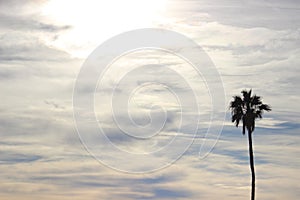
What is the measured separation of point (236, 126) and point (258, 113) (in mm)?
3119

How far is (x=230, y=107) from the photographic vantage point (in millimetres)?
83188

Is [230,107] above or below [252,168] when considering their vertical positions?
above

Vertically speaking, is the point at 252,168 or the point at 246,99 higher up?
the point at 246,99

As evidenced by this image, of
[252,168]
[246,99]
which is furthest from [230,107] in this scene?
[252,168]

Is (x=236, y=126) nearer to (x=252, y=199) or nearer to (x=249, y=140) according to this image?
(x=249, y=140)

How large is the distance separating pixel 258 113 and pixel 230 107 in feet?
11.3

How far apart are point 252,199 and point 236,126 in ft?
30.6

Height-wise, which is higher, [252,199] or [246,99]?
[246,99]

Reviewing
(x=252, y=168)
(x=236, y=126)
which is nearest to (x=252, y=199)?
(x=252, y=168)

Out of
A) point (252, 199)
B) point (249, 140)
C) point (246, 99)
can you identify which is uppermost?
point (246, 99)

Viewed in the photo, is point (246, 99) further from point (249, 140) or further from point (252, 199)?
point (252, 199)

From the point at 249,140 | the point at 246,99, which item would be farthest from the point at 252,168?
the point at 246,99

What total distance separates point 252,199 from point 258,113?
1054cm

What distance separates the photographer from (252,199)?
261 ft
